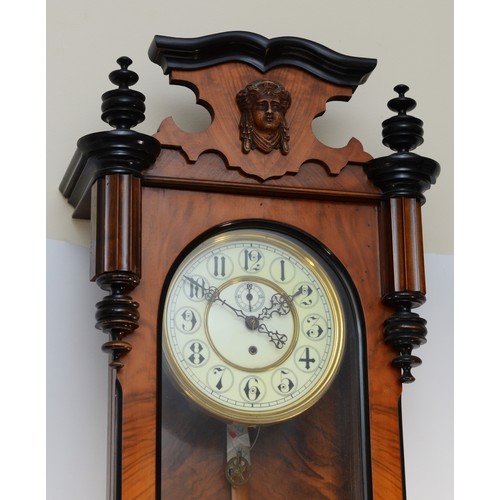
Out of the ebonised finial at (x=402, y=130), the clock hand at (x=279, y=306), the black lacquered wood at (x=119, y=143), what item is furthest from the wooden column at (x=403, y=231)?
the black lacquered wood at (x=119, y=143)

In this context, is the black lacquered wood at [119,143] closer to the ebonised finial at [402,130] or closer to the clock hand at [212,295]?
the clock hand at [212,295]

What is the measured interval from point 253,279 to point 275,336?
8 cm

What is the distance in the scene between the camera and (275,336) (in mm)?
1580

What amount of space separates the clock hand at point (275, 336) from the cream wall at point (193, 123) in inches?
9.2

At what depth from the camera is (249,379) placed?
1555 mm

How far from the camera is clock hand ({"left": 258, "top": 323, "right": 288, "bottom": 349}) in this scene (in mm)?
1576

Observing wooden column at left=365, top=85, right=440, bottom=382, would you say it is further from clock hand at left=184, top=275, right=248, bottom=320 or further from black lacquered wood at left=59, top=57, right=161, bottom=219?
black lacquered wood at left=59, top=57, right=161, bottom=219

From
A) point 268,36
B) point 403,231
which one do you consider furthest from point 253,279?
point 268,36

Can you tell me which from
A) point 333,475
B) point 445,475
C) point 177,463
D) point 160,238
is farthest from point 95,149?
point 445,475

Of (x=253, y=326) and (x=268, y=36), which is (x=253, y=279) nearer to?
(x=253, y=326)

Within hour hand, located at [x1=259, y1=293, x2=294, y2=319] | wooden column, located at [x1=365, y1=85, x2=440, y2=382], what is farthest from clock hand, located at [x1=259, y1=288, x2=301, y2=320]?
wooden column, located at [x1=365, y1=85, x2=440, y2=382]

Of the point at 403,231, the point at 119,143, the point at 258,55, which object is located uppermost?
the point at 258,55

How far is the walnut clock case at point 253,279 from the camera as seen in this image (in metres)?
1.51
